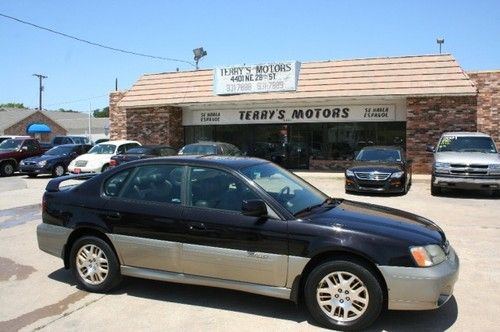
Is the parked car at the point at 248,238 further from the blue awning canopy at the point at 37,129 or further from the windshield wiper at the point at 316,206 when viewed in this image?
the blue awning canopy at the point at 37,129

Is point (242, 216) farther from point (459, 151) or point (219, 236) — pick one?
point (459, 151)

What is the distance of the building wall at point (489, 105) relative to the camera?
1934 centimetres

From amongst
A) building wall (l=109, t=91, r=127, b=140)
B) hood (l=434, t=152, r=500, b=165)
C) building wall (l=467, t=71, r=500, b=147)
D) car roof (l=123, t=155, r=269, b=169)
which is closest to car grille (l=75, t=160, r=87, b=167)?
building wall (l=109, t=91, r=127, b=140)

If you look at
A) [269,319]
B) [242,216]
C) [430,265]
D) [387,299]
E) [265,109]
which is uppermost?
[265,109]

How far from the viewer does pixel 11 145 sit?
2375 cm

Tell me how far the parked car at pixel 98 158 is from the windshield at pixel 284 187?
14.8m

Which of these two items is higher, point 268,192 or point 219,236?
point 268,192

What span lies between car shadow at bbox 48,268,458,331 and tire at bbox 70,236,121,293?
0.56 ft

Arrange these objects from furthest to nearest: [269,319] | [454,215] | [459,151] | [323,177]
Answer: [323,177] → [459,151] → [454,215] → [269,319]

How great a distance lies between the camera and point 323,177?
1994 centimetres

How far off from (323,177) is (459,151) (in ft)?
20.7

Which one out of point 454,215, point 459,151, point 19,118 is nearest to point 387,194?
point 459,151

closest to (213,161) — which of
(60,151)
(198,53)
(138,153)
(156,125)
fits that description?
(138,153)

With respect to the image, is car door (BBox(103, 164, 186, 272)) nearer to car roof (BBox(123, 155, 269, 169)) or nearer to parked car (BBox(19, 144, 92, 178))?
car roof (BBox(123, 155, 269, 169))
